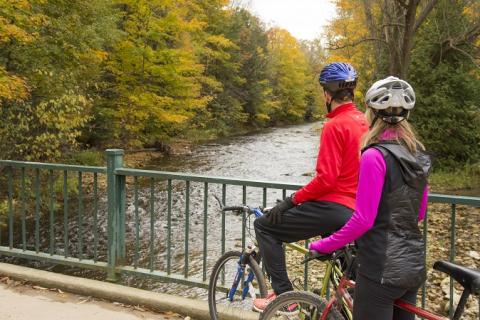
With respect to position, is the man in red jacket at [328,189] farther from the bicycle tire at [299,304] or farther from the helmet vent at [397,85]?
the helmet vent at [397,85]

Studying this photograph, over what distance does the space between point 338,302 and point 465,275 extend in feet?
2.54

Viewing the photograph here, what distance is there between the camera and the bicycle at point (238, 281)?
3.72m

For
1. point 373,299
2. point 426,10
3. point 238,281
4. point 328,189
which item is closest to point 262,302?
point 238,281

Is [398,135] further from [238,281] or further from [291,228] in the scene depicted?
[238,281]

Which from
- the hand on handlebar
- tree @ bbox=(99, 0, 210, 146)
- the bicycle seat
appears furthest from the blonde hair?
tree @ bbox=(99, 0, 210, 146)

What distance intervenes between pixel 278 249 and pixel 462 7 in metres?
16.5

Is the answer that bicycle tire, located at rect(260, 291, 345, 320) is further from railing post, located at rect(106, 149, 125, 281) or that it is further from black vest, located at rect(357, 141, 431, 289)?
railing post, located at rect(106, 149, 125, 281)

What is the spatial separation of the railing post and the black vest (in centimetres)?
308

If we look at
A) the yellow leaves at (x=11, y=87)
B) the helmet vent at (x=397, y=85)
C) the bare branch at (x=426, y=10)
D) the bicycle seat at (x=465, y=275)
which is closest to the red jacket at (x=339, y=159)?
the helmet vent at (x=397, y=85)

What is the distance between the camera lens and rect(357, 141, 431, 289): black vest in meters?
2.37

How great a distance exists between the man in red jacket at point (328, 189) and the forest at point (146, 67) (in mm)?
7252

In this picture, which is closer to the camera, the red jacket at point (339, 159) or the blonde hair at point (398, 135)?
the blonde hair at point (398, 135)

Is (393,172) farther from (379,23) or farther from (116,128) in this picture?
(116,128)

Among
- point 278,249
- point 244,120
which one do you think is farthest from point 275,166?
point 244,120
